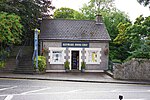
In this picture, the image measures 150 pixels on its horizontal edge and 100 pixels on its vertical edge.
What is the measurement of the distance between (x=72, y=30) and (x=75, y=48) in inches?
102

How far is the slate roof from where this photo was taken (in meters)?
26.6

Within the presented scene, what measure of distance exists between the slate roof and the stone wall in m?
5.69

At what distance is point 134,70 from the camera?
21.8m

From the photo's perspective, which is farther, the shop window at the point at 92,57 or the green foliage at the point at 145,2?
the shop window at the point at 92,57

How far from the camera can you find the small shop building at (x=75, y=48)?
1027 inches

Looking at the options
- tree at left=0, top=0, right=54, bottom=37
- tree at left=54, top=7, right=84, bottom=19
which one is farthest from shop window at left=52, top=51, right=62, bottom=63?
tree at left=54, top=7, right=84, bottom=19

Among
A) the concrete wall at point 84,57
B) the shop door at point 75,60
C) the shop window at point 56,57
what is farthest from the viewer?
the shop door at point 75,60

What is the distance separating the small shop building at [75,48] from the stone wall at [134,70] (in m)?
4.98

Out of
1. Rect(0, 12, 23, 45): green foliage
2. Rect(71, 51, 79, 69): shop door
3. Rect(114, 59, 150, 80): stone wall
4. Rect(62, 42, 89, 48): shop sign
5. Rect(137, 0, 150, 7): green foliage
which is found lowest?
Rect(114, 59, 150, 80): stone wall

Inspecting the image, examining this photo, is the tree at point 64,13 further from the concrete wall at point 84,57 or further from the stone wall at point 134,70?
the stone wall at point 134,70

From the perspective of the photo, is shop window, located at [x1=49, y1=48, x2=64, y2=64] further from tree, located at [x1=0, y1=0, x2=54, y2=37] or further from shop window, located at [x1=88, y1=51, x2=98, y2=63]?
tree, located at [x1=0, y1=0, x2=54, y2=37]

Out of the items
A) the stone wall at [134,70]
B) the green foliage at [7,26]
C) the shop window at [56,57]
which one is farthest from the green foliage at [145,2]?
the shop window at [56,57]

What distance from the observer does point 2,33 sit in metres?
22.4

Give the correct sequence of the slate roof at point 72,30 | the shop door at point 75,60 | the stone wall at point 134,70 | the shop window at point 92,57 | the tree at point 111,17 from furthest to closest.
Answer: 1. the tree at point 111,17
2. the shop door at point 75,60
3. the shop window at point 92,57
4. the slate roof at point 72,30
5. the stone wall at point 134,70
